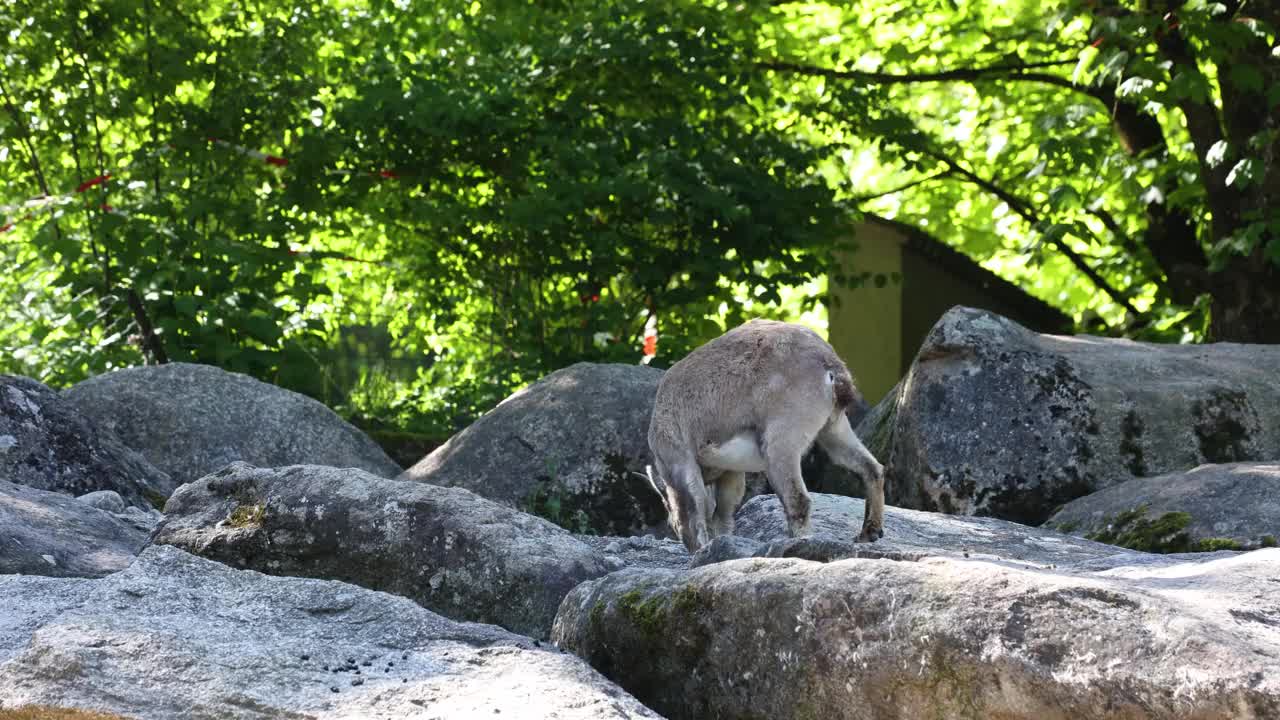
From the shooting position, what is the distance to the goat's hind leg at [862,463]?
252 inches

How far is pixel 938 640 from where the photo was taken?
375cm

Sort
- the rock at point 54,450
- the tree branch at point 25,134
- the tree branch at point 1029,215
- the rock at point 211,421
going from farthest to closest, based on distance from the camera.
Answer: the tree branch at point 1029,215 → the tree branch at point 25,134 → the rock at point 211,421 → the rock at point 54,450

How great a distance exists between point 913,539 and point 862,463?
404 mm

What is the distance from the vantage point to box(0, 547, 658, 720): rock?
374cm

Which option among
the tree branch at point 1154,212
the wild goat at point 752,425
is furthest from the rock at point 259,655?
the tree branch at point 1154,212

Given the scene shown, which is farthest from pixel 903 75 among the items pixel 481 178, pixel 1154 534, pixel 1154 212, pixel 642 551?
pixel 642 551

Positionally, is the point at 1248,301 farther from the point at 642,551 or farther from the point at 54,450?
the point at 54,450

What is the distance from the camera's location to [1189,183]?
1272cm

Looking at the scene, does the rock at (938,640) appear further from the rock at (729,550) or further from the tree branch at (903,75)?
the tree branch at (903,75)

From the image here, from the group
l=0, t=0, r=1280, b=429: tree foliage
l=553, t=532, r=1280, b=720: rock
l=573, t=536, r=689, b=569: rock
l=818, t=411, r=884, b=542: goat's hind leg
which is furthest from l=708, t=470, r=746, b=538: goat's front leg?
l=0, t=0, r=1280, b=429: tree foliage

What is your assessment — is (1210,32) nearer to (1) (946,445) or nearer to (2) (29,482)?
(1) (946,445)

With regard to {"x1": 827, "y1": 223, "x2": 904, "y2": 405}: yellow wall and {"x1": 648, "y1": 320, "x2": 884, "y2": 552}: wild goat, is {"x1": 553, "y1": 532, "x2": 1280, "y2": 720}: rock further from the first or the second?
{"x1": 827, "y1": 223, "x2": 904, "y2": 405}: yellow wall

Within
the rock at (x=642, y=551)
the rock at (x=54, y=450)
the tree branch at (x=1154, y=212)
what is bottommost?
the rock at (x=642, y=551)

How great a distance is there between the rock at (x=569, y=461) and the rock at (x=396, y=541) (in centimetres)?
341
